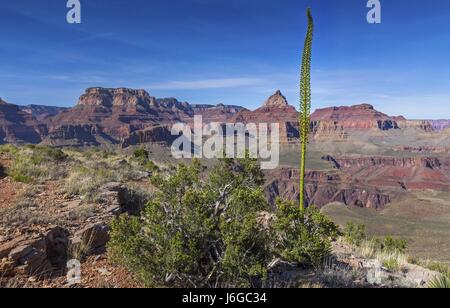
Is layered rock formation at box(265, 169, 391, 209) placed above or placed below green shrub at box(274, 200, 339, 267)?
below

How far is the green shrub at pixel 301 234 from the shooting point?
7004 millimetres

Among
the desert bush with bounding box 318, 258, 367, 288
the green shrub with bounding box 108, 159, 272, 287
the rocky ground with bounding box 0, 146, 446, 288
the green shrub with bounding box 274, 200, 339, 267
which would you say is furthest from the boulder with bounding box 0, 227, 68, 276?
the desert bush with bounding box 318, 258, 367, 288

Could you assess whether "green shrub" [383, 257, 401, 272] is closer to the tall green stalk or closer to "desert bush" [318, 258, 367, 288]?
"desert bush" [318, 258, 367, 288]

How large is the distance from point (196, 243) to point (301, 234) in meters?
2.33

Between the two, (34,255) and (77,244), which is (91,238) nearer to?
(77,244)

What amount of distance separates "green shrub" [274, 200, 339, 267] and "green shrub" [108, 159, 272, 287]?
54cm

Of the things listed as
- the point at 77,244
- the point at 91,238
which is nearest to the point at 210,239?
the point at 77,244

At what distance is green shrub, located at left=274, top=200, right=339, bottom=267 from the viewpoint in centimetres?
700

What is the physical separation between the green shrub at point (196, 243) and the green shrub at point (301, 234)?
539 millimetres

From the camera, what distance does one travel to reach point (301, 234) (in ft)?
23.3

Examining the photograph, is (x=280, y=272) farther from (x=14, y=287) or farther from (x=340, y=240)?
(x=340, y=240)

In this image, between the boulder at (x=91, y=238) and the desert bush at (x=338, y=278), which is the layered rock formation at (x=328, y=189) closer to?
the boulder at (x=91, y=238)
